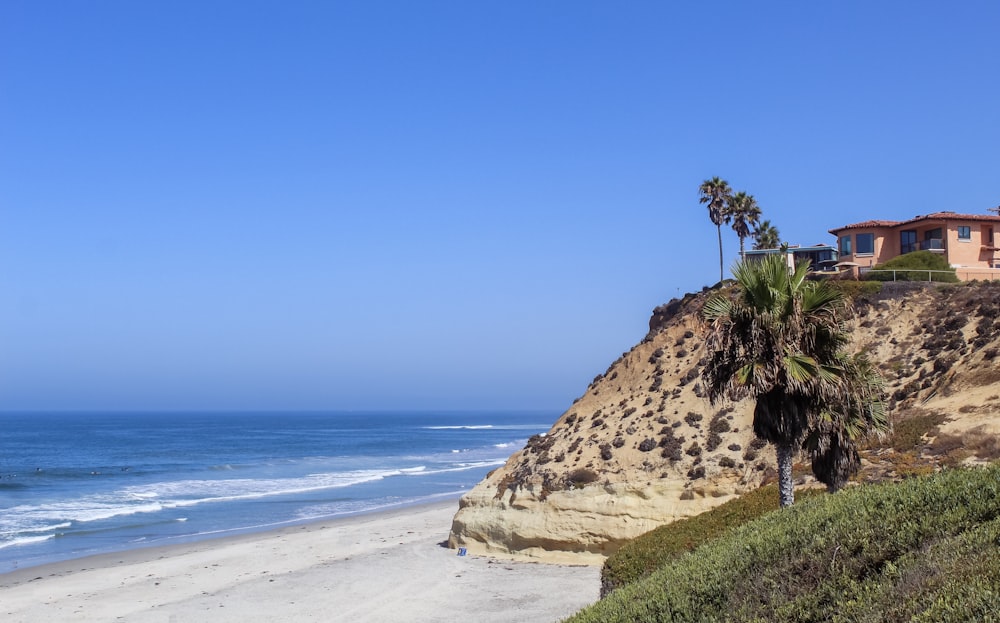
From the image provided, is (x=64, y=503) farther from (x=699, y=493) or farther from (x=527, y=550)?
(x=699, y=493)

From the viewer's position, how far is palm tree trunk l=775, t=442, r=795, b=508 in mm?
16016

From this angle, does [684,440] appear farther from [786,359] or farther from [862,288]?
[786,359]

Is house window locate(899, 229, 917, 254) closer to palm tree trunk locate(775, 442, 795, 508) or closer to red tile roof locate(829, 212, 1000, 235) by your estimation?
red tile roof locate(829, 212, 1000, 235)

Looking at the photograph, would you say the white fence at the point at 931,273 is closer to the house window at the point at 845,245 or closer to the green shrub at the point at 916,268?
the green shrub at the point at 916,268

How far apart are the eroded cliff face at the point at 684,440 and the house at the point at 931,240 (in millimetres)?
10931

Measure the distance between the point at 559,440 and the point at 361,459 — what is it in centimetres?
6382

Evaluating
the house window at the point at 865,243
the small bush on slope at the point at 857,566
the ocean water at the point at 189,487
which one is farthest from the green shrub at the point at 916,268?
the small bush on slope at the point at 857,566

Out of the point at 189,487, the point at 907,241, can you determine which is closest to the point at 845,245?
the point at 907,241

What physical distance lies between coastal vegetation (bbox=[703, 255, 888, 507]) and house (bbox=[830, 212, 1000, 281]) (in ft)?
103

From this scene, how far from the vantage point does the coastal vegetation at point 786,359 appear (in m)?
15.7

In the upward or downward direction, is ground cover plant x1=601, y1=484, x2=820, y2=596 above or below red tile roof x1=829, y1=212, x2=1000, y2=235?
below

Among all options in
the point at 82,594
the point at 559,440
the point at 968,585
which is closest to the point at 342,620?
the point at 82,594

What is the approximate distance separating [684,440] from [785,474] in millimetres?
14739

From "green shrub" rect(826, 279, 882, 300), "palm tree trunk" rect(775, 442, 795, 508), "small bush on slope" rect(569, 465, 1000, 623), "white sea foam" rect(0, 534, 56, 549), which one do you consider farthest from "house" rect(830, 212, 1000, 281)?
"white sea foam" rect(0, 534, 56, 549)
